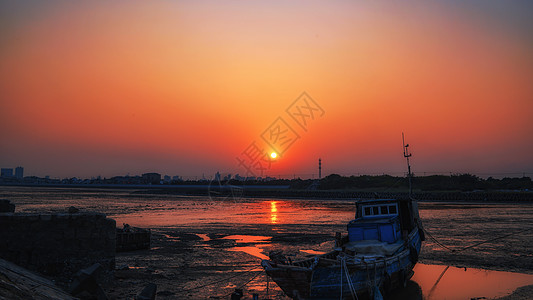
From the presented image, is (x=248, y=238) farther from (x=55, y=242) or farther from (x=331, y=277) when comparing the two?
(x=55, y=242)

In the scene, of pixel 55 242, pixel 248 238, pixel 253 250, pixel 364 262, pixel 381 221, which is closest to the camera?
pixel 55 242

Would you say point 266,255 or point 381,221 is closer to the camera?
point 381,221

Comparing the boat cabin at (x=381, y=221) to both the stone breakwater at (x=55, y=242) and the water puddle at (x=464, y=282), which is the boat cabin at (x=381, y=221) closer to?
the water puddle at (x=464, y=282)

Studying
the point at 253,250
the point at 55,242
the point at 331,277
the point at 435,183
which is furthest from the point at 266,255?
the point at 435,183

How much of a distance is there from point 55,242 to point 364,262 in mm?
11463

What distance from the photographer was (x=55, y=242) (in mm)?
14305

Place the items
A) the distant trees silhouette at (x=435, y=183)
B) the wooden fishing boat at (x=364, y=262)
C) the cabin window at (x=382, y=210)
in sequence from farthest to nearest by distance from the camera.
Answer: the distant trees silhouette at (x=435, y=183)
the cabin window at (x=382, y=210)
the wooden fishing boat at (x=364, y=262)

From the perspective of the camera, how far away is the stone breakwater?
45.9 ft

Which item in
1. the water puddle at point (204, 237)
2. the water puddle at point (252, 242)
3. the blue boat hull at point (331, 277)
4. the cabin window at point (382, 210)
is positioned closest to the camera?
the blue boat hull at point (331, 277)

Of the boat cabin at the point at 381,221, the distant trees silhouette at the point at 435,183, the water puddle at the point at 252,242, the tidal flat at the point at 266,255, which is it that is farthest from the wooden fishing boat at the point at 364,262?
the distant trees silhouette at the point at 435,183

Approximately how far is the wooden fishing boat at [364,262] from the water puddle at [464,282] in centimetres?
119

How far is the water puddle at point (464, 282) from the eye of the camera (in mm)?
16703

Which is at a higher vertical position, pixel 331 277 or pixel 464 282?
pixel 331 277

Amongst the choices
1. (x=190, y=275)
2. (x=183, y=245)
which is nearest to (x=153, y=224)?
(x=183, y=245)
